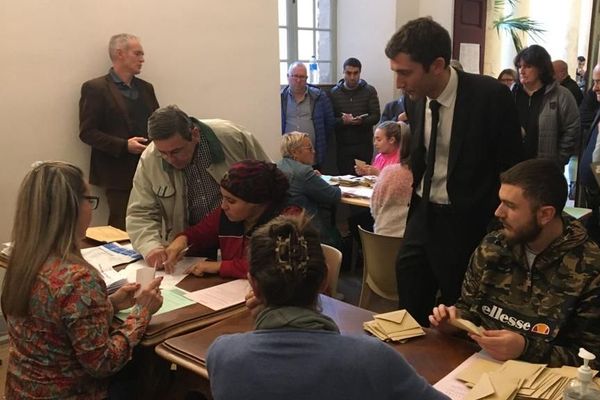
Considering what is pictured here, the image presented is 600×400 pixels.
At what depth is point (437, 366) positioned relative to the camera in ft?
4.80

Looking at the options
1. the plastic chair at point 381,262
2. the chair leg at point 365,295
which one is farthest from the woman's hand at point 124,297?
the chair leg at point 365,295

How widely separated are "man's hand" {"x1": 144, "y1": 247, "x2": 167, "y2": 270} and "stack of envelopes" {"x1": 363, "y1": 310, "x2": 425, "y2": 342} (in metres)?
0.98

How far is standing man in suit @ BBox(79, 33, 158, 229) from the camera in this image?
12.4 ft

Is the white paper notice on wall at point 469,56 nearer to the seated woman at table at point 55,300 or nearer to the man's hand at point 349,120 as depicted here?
the man's hand at point 349,120

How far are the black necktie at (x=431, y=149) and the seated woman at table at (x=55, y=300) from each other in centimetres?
118

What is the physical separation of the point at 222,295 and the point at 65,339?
570mm

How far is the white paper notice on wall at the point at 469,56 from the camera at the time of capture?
22.6 ft

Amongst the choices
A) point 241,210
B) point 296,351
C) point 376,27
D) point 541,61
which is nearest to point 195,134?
point 241,210

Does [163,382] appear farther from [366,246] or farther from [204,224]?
[366,246]

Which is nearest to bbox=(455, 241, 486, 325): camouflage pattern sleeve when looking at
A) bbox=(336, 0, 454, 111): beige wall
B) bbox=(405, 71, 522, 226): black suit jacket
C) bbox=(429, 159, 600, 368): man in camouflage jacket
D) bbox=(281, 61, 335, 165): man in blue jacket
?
bbox=(429, 159, 600, 368): man in camouflage jacket

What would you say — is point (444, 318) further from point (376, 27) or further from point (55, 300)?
point (376, 27)

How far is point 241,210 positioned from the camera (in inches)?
85.7

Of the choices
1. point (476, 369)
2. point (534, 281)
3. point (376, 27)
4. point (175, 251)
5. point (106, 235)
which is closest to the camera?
point (476, 369)

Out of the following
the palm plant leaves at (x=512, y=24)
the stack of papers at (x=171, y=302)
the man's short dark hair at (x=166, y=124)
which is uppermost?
the palm plant leaves at (x=512, y=24)
